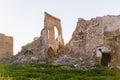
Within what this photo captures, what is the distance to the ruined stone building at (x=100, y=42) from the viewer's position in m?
38.2

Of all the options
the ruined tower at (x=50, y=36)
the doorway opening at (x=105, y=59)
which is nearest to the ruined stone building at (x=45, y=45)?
the ruined tower at (x=50, y=36)

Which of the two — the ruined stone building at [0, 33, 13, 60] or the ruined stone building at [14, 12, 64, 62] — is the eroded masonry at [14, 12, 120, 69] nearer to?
the ruined stone building at [14, 12, 64, 62]

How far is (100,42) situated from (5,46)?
13970mm

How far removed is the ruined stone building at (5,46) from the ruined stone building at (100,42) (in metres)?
9.38

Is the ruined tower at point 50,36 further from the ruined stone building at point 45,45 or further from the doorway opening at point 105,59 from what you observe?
the doorway opening at point 105,59

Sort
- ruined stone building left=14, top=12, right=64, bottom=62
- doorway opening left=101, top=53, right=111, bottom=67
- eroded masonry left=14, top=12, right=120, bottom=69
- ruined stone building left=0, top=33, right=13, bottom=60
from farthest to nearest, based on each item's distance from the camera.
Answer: ruined stone building left=0, top=33, right=13, bottom=60
ruined stone building left=14, top=12, right=64, bottom=62
doorway opening left=101, top=53, right=111, bottom=67
eroded masonry left=14, top=12, right=120, bottom=69

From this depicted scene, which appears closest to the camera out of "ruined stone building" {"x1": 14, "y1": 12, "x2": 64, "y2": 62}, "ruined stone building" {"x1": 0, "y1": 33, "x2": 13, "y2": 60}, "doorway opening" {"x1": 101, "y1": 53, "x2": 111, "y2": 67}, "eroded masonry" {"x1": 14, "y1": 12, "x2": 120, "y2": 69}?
"eroded masonry" {"x1": 14, "y1": 12, "x2": 120, "y2": 69}

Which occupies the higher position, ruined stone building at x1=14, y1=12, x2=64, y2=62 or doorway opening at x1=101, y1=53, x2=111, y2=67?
ruined stone building at x1=14, y1=12, x2=64, y2=62

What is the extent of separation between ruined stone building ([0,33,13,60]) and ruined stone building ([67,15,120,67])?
9.38 metres

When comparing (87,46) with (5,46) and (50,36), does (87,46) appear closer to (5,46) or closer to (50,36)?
(50,36)

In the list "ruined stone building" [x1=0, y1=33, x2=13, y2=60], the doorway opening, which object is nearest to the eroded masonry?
the doorway opening

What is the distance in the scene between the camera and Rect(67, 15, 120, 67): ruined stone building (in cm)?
3819

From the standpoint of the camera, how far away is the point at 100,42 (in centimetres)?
3962

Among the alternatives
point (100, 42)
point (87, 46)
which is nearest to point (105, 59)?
point (100, 42)
